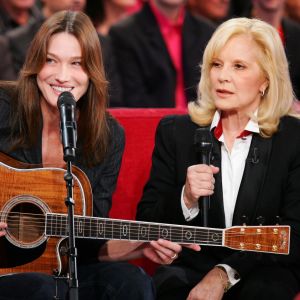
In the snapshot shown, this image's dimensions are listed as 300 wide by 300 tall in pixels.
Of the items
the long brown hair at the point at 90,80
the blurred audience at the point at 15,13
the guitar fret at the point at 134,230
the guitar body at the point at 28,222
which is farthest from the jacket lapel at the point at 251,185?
the blurred audience at the point at 15,13

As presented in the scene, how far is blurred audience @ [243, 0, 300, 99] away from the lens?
6.54m

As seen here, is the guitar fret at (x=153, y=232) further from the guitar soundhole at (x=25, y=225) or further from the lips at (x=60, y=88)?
the lips at (x=60, y=88)

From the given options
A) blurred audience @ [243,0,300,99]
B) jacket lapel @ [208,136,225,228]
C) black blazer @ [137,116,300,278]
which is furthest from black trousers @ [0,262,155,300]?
blurred audience @ [243,0,300,99]

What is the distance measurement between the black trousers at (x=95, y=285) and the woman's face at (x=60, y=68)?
753mm

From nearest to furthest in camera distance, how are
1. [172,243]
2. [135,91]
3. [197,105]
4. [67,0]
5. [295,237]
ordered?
[172,243], [295,237], [197,105], [135,91], [67,0]

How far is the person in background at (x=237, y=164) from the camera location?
416 cm

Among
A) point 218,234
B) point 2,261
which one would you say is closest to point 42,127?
point 2,261

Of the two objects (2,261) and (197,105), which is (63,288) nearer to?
(2,261)

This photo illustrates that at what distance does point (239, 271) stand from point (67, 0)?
3.50 meters

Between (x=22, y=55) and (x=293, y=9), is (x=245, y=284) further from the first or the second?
(x=293, y=9)

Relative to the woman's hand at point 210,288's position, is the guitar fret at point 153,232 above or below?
above

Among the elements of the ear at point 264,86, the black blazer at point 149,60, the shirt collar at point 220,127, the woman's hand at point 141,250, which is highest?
the black blazer at point 149,60

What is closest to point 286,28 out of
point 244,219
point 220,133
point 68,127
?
point 220,133

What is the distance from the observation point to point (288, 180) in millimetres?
4250
